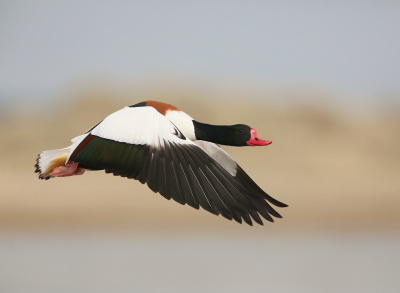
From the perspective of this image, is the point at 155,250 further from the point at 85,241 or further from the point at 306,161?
the point at 306,161

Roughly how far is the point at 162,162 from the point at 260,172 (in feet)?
61.2

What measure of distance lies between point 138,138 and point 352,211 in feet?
55.7

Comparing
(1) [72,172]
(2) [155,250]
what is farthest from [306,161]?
(1) [72,172]

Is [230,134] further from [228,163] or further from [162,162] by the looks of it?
[162,162]

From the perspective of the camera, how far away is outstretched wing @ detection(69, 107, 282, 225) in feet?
12.9

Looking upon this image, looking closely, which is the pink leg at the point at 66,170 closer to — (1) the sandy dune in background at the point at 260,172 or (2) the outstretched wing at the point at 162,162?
(2) the outstretched wing at the point at 162,162

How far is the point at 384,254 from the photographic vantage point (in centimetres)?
1784

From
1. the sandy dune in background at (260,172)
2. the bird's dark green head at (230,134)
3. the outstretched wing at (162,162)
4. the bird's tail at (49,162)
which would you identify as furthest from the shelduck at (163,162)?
the sandy dune in background at (260,172)

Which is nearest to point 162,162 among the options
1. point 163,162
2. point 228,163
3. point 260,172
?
point 163,162

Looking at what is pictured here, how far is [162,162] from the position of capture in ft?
13.5

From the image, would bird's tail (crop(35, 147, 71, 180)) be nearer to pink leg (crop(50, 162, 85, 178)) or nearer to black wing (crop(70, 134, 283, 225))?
pink leg (crop(50, 162, 85, 178))

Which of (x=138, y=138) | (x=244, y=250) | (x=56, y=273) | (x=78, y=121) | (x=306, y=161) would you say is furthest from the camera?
(x=78, y=121)

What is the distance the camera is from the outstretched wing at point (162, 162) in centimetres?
392

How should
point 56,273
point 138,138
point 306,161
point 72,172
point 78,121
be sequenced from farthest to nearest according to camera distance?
point 78,121 < point 306,161 < point 56,273 < point 72,172 < point 138,138
